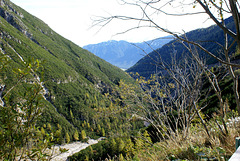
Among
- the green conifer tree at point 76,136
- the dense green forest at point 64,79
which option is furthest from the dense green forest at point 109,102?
the green conifer tree at point 76,136

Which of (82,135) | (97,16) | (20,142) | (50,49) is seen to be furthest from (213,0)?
(50,49)

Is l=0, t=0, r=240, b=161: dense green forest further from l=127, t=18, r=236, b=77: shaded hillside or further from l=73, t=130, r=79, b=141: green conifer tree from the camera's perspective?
l=73, t=130, r=79, b=141: green conifer tree

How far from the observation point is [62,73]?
116 m

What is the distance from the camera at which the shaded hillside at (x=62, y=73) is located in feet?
328

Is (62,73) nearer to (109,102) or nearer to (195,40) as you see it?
(109,102)

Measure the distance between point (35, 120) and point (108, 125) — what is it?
325ft

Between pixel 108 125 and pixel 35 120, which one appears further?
pixel 108 125


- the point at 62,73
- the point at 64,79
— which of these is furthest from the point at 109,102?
the point at 62,73

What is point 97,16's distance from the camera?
1.88m

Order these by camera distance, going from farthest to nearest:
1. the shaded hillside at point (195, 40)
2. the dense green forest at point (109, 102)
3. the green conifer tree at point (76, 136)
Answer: the green conifer tree at point (76, 136), the shaded hillside at point (195, 40), the dense green forest at point (109, 102)

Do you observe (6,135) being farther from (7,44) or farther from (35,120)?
(7,44)

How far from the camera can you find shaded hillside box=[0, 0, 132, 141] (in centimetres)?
9997

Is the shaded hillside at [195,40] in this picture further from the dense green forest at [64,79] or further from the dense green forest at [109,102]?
the dense green forest at [64,79]

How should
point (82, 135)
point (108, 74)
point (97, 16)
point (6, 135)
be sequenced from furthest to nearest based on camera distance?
point (108, 74) < point (82, 135) < point (97, 16) < point (6, 135)
